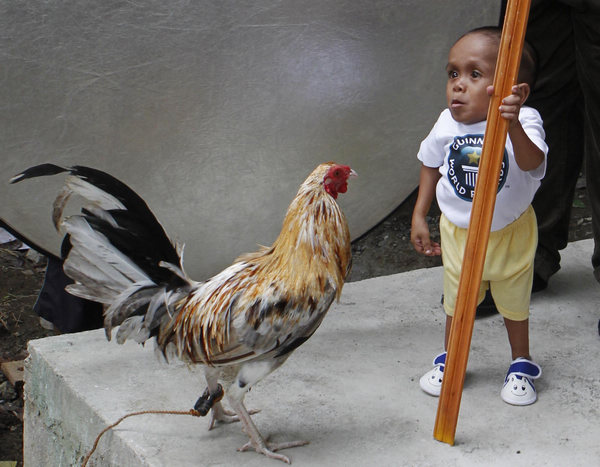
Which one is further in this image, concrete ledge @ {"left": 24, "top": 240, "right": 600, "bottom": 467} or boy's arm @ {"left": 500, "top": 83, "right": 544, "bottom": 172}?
concrete ledge @ {"left": 24, "top": 240, "right": 600, "bottom": 467}

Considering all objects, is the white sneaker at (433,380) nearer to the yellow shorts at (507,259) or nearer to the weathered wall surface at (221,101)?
the yellow shorts at (507,259)

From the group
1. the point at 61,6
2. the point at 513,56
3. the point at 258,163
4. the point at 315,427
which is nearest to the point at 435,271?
the point at 258,163

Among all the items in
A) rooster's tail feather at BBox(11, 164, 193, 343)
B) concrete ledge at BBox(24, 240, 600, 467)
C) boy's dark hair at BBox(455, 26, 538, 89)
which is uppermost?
boy's dark hair at BBox(455, 26, 538, 89)

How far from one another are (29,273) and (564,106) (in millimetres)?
2293

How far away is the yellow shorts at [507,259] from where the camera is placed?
1.77 m

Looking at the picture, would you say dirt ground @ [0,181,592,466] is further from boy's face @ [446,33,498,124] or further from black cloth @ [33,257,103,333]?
boy's face @ [446,33,498,124]

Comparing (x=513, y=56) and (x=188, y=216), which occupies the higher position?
(x=513, y=56)

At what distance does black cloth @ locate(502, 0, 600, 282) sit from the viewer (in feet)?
6.70

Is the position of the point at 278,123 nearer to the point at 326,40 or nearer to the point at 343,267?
the point at 326,40

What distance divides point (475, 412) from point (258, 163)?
2.91 feet

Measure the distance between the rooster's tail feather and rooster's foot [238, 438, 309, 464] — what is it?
0.29 meters

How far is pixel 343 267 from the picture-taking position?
1.52 m

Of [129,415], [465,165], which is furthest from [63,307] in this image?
[465,165]

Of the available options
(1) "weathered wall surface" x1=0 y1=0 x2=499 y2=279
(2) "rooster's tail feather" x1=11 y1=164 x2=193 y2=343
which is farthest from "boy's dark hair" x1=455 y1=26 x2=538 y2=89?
(2) "rooster's tail feather" x1=11 y1=164 x2=193 y2=343
